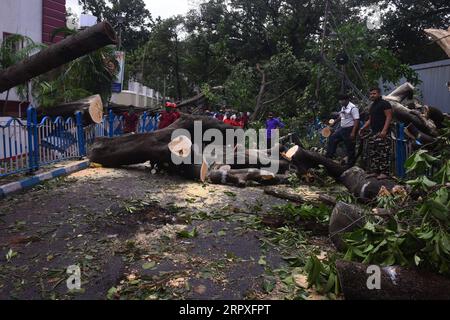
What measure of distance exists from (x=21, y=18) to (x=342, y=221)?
1195 cm

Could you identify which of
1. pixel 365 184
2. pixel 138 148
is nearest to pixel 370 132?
pixel 365 184

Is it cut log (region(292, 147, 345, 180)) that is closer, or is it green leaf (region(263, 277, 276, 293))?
green leaf (region(263, 277, 276, 293))

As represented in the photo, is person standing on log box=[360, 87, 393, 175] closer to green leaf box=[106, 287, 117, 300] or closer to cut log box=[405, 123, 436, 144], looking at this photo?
cut log box=[405, 123, 436, 144]

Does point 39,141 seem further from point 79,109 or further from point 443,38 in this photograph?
point 443,38

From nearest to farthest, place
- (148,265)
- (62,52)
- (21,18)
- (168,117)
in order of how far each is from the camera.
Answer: (148,265) → (62,52) → (168,117) → (21,18)

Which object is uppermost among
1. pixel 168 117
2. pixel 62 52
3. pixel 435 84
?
pixel 435 84

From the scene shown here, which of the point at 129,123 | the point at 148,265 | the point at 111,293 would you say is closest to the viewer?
the point at 111,293

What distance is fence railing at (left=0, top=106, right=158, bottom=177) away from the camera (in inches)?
247

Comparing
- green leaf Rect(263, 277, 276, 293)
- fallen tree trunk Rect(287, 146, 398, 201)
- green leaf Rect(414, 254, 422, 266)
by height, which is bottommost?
green leaf Rect(263, 277, 276, 293)

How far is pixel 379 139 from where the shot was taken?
6746mm

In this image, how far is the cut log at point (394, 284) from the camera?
271 centimetres

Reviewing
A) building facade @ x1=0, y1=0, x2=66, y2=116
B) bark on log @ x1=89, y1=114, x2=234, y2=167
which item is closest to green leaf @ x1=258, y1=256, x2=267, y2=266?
bark on log @ x1=89, y1=114, x2=234, y2=167

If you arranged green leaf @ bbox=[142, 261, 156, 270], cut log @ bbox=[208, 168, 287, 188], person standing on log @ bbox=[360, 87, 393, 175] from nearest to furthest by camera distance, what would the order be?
green leaf @ bbox=[142, 261, 156, 270]
person standing on log @ bbox=[360, 87, 393, 175]
cut log @ bbox=[208, 168, 287, 188]

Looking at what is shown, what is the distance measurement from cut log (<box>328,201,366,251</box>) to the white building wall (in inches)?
412
